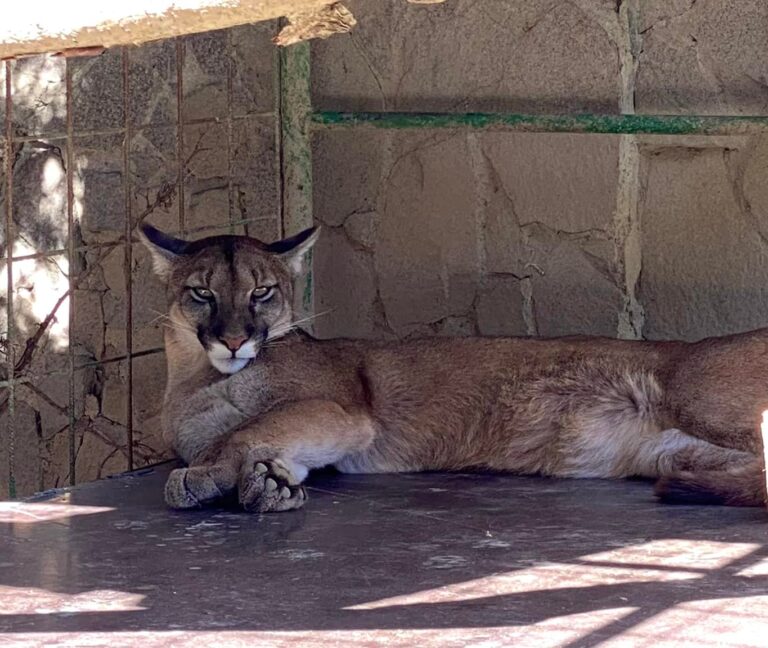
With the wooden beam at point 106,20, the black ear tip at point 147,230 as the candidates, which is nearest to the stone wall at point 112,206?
the black ear tip at point 147,230

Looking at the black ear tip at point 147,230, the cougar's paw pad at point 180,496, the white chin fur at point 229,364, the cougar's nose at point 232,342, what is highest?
the black ear tip at point 147,230

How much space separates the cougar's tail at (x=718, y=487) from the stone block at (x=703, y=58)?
1.42 metres

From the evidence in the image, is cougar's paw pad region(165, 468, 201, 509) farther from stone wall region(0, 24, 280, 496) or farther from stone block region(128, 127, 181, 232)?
stone block region(128, 127, 181, 232)

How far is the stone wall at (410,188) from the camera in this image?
5.44 meters

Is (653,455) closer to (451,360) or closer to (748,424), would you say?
(748,424)

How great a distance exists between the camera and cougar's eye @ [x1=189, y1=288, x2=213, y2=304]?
5.30 metres

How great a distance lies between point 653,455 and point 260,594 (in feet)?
5.90

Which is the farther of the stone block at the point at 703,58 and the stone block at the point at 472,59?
the stone block at the point at 472,59

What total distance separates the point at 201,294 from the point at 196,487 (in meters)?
0.88

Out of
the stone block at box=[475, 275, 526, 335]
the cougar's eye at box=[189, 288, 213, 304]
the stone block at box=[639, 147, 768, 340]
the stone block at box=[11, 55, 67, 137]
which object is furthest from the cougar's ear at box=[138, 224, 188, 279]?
the stone block at box=[639, 147, 768, 340]

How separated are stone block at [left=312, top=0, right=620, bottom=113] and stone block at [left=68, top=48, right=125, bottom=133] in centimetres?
75

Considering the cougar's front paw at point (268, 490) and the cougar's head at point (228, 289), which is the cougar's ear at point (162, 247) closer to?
the cougar's head at point (228, 289)

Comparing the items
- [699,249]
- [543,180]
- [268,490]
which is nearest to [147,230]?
[268,490]

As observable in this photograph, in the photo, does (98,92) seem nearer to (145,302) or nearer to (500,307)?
(145,302)
